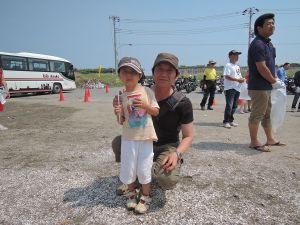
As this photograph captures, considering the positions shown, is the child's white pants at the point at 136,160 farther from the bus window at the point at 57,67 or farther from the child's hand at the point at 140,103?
the bus window at the point at 57,67

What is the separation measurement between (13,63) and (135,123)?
64.5 feet

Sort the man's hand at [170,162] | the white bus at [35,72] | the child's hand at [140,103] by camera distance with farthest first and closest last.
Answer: the white bus at [35,72]
the man's hand at [170,162]
the child's hand at [140,103]

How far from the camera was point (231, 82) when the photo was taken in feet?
22.7

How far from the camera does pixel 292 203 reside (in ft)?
9.78

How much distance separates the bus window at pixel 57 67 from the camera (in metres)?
23.3

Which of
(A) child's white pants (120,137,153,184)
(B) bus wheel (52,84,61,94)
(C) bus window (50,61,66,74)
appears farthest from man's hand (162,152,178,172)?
(B) bus wheel (52,84,61,94)

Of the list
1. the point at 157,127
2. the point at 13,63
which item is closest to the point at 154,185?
the point at 157,127

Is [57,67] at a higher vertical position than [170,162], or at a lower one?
higher

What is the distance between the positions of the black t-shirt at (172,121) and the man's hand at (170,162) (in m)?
0.41

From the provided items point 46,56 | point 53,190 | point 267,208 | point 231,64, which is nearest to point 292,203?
point 267,208

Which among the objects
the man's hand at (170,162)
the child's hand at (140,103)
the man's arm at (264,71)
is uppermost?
the man's arm at (264,71)

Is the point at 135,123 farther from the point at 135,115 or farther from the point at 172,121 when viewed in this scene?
the point at 172,121

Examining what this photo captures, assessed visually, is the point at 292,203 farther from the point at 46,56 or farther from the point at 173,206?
the point at 46,56

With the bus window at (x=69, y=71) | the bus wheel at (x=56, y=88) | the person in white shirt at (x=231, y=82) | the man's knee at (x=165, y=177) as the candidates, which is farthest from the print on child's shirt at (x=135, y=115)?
the bus window at (x=69, y=71)
